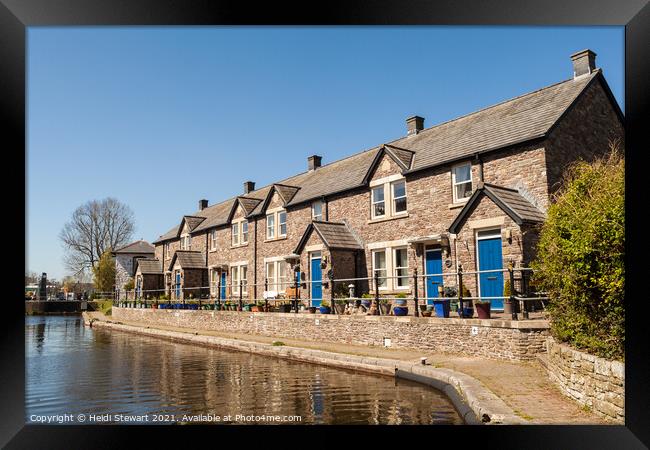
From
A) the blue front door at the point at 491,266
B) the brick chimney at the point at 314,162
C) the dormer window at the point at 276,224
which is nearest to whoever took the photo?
the blue front door at the point at 491,266

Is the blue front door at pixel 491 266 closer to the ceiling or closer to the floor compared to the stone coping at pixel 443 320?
closer to the ceiling

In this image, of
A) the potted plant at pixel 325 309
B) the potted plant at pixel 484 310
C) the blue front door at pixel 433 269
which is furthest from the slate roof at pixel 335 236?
the potted plant at pixel 484 310

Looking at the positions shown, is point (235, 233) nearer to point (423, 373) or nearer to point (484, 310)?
point (484, 310)

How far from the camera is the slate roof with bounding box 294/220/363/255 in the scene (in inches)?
744

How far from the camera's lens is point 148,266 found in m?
36.9

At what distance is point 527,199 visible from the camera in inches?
559

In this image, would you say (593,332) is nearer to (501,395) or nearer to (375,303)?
(501,395)

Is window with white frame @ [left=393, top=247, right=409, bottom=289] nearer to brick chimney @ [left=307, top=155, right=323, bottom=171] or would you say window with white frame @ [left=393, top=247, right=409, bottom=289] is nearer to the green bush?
the green bush

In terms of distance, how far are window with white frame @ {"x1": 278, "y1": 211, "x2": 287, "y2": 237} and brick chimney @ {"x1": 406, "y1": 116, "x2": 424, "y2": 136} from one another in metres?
7.42

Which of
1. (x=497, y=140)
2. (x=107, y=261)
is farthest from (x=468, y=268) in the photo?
(x=107, y=261)

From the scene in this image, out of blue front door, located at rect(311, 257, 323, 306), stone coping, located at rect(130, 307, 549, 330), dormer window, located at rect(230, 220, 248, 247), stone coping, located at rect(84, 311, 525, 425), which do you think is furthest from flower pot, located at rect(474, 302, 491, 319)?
dormer window, located at rect(230, 220, 248, 247)

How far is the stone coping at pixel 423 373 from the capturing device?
6535 millimetres

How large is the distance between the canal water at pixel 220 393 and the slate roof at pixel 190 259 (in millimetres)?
16355

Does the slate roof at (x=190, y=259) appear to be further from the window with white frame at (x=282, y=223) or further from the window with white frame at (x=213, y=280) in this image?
the window with white frame at (x=282, y=223)
